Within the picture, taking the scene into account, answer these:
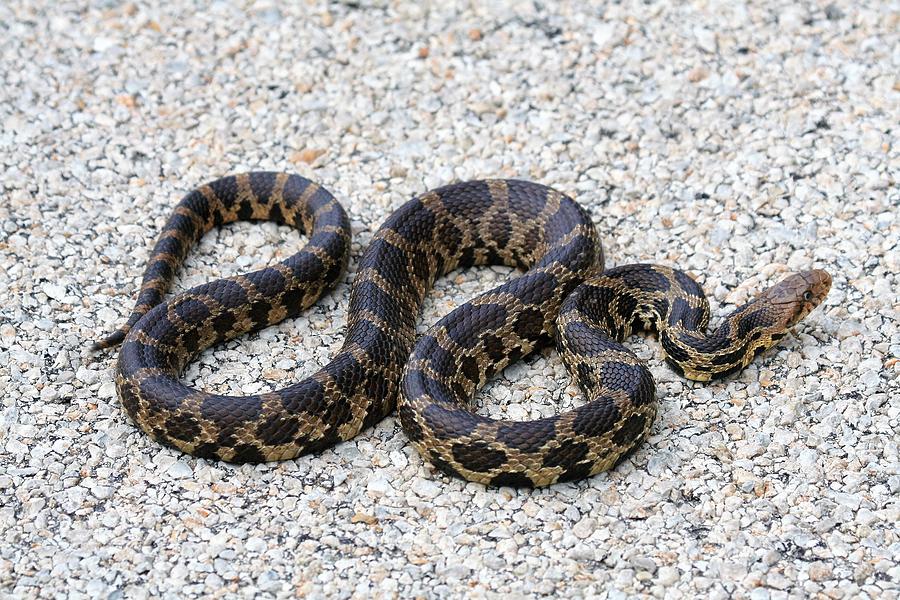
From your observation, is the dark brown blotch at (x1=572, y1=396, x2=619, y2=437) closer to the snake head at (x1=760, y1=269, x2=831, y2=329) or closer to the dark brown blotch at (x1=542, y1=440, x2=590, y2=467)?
the dark brown blotch at (x1=542, y1=440, x2=590, y2=467)

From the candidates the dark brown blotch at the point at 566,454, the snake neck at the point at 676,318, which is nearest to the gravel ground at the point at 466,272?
the snake neck at the point at 676,318

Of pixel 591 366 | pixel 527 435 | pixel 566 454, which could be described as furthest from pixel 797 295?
pixel 527 435

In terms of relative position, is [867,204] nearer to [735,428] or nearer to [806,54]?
[806,54]

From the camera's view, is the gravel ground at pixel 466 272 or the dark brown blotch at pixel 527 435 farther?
the dark brown blotch at pixel 527 435

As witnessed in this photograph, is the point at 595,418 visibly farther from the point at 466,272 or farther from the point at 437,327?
the point at 466,272

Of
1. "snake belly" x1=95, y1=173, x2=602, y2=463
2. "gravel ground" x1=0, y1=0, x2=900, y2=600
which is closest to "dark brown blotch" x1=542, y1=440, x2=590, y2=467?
"gravel ground" x1=0, y1=0, x2=900, y2=600

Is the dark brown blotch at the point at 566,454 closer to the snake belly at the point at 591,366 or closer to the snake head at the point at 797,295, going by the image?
the snake belly at the point at 591,366
